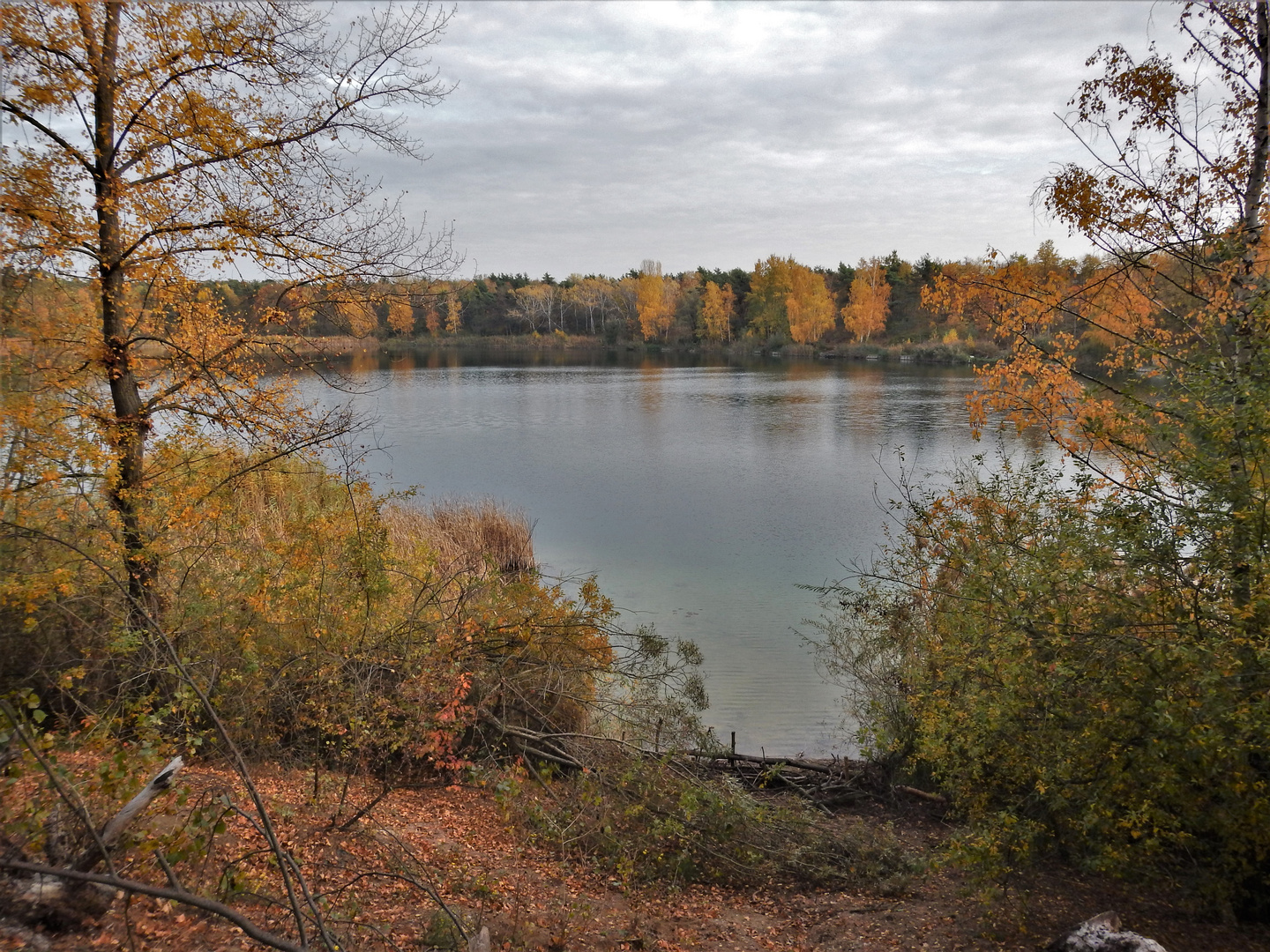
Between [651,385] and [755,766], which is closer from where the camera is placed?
[755,766]

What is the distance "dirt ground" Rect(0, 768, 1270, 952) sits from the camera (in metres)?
4.30

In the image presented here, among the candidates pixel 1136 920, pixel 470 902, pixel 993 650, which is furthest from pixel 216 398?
pixel 1136 920

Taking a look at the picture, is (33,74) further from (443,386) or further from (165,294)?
(443,386)

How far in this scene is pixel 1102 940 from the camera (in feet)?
14.7

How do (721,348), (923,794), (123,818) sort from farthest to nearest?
(721,348)
(923,794)
(123,818)

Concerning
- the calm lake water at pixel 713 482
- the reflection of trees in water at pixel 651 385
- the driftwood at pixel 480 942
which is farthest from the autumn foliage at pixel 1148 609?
the reflection of trees in water at pixel 651 385

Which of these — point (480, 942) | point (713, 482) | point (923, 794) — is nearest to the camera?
point (480, 942)

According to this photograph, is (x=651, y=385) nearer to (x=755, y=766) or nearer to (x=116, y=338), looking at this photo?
(x=755, y=766)

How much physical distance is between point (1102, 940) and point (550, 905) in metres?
3.48

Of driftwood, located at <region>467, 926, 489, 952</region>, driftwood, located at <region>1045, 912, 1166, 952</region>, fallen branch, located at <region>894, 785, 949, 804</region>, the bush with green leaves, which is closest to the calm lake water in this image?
fallen branch, located at <region>894, 785, 949, 804</region>

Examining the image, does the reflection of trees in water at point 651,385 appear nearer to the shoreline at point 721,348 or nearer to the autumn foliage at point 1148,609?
the shoreline at point 721,348

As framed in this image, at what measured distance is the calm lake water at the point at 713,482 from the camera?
12.7m

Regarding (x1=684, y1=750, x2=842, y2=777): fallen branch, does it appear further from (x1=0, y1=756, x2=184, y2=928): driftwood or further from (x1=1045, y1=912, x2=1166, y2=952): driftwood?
(x1=0, y1=756, x2=184, y2=928): driftwood

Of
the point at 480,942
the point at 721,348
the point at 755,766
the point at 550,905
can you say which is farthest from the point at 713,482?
the point at 721,348
